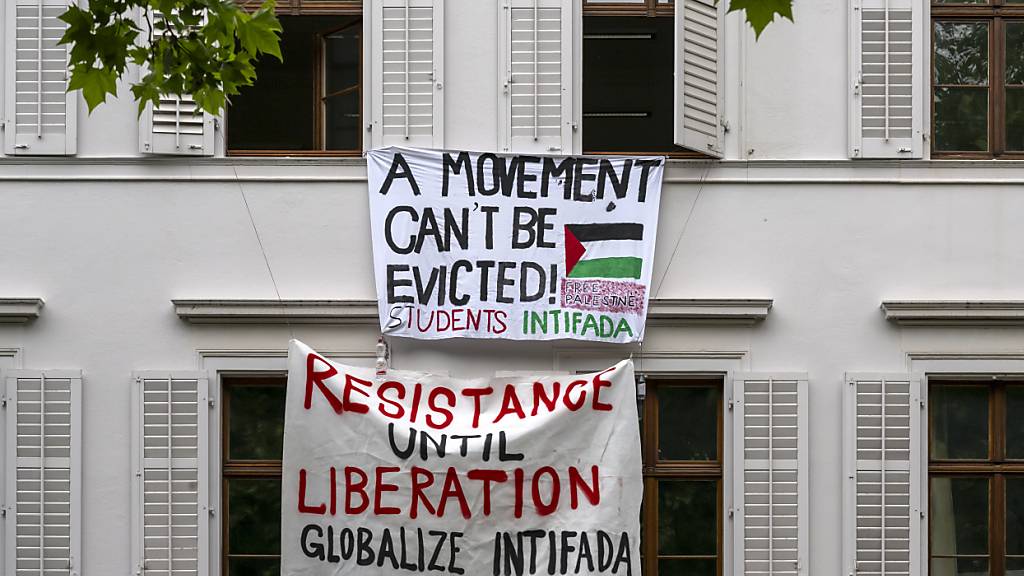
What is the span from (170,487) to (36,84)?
2705mm

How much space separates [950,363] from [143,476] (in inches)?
203

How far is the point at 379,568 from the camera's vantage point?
9.55 m

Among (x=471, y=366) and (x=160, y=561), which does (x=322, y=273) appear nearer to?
(x=471, y=366)

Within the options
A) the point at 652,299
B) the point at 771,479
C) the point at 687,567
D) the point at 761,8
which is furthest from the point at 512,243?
the point at 761,8

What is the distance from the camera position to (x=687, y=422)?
9992 millimetres

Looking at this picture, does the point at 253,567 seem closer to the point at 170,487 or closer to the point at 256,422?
the point at 170,487

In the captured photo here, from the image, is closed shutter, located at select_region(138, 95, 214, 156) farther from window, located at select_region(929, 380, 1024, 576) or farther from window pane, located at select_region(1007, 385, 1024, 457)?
window pane, located at select_region(1007, 385, 1024, 457)

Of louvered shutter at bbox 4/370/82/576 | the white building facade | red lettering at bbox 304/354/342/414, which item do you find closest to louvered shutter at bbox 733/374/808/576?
the white building facade

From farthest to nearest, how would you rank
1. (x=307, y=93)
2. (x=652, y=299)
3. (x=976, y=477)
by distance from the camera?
(x=307, y=93) → (x=976, y=477) → (x=652, y=299)

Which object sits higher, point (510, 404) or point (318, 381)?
point (318, 381)

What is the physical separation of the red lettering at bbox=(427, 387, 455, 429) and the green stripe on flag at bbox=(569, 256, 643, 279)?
1.07 metres

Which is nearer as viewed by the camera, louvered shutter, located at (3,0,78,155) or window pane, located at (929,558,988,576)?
louvered shutter, located at (3,0,78,155)

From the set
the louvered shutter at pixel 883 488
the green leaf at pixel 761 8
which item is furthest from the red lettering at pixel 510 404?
the green leaf at pixel 761 8

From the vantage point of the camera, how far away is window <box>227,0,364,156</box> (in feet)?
33.3
